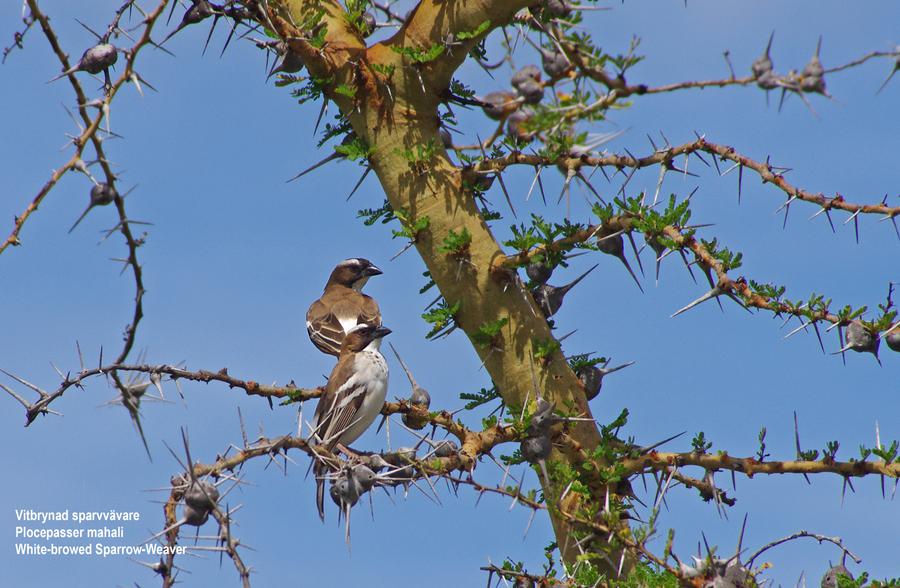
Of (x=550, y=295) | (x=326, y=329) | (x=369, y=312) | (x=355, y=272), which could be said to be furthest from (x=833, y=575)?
(x=355, y=272)

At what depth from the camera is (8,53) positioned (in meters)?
4.83

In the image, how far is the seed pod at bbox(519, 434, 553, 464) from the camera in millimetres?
5383

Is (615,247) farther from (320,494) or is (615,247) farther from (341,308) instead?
(341,308)

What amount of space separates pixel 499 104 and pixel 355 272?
26.3ft

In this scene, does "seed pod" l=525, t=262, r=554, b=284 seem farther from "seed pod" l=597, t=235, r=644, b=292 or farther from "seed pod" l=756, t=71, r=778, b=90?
"seed pod" l=756, t=71, r=778, b=90

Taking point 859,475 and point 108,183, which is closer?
point 108,183

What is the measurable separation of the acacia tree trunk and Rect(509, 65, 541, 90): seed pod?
177 cm

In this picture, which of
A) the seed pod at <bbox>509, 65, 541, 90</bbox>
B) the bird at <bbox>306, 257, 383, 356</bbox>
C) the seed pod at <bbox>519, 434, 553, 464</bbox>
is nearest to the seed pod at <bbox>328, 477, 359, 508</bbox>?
the seed pod at <bbox>519, 434, 553, 464</bbox>

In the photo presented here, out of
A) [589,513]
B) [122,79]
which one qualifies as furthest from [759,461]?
[122,79]

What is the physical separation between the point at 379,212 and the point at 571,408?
169 centimetres

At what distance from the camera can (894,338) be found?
519 centimetres

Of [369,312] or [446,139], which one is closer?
[446,139]

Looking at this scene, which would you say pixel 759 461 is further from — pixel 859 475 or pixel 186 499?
pixel 186 499

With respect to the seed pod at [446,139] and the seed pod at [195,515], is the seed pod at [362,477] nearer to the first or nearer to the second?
the seed pod at [195,515]
